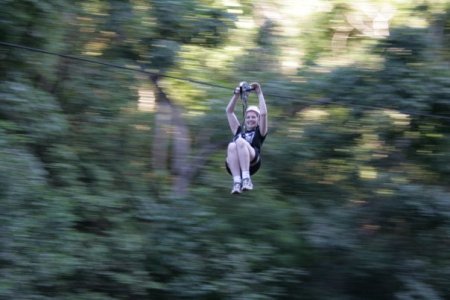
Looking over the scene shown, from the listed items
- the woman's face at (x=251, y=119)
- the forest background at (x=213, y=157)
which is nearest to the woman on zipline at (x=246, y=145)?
the woman's face at (x=251, y=119)

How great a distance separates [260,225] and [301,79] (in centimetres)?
186

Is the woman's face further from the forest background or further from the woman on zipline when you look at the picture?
the forest background

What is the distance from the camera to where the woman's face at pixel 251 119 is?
6.00m

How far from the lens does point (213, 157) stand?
922cm

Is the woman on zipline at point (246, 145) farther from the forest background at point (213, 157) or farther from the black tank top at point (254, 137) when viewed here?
the forest background at point (213, 157)

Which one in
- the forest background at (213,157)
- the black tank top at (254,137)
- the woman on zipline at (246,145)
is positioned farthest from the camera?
the forest background at (213,157)

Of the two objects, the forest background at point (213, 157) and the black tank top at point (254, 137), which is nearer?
the black tank top at point (254, 137)

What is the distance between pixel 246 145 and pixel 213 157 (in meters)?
3.31

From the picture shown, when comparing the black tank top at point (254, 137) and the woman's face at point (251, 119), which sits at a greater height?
the woman's face at point (251, 119)

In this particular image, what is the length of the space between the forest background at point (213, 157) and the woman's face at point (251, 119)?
84.1 inches

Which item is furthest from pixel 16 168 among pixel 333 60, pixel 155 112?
pixel 333 60

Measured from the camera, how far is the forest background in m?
8.52

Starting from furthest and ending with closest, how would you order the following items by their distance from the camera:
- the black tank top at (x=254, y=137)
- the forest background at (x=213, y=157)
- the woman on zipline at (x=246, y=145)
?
1. the forest background at (x=213, y=157)
2. the black tank top at (x=254, y=137)
3. the woman on zipline at (x=246, y=145)

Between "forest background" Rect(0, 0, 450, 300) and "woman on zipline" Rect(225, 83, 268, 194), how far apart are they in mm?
2120
